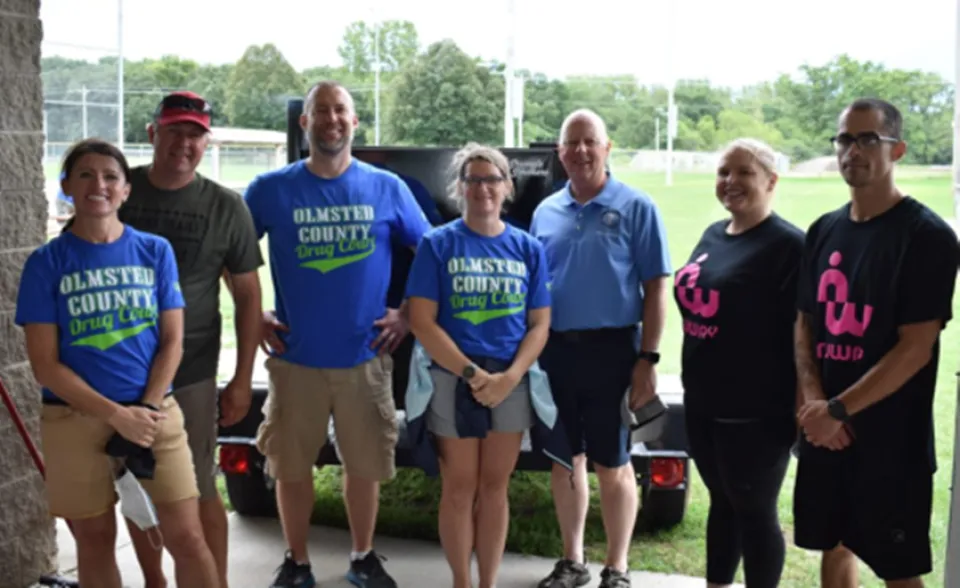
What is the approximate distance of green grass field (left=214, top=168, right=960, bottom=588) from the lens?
157 inches

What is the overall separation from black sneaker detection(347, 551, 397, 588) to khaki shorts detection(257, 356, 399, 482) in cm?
37

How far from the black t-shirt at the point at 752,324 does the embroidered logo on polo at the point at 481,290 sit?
2.00ft

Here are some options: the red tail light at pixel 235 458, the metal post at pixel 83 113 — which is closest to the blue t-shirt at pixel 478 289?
the red tail light at pixel 235 458

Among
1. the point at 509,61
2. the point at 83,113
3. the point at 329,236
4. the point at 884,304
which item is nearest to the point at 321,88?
the point at 329,236

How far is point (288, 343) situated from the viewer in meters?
3.46

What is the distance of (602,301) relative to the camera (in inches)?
131

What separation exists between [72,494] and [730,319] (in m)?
1.93

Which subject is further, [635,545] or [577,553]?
[635,545]

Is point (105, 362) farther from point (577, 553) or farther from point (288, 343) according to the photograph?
point (577, 553)

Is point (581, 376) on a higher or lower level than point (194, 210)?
lower

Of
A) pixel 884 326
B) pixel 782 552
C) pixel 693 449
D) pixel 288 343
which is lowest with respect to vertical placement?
pixel 782 552

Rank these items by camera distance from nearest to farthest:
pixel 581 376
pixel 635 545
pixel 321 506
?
pixel 581 376
pixel 635 545
pixel 321 506

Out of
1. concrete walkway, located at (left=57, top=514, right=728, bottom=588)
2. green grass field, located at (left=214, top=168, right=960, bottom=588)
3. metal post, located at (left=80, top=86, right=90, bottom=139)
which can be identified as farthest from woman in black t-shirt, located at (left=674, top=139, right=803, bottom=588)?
metal post, located at (left=80, top=86, right=90, bottom=139)

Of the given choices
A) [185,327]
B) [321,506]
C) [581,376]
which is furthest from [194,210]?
[321,506]
